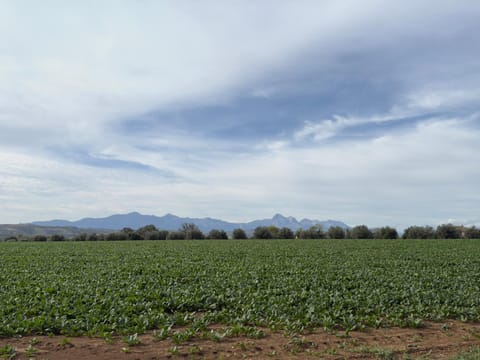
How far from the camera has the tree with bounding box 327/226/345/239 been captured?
271 feet

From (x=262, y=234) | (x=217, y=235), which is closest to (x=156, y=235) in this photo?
(x=217, y=235)

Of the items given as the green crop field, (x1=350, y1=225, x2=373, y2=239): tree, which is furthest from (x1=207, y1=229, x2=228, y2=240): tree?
the green crop field

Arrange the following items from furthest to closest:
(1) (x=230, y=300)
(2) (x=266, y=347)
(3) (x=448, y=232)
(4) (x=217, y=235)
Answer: (4) (x=217, y=235) < (3) (x=448, y=232) < (1) (x=230, y=300) < (2) (x=266, y=347)

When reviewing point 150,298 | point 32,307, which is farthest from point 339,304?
point 32,307

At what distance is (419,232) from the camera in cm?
7762

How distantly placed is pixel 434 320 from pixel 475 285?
6991mm

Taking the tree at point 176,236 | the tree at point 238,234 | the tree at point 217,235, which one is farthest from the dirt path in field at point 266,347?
the tree at point 238,234

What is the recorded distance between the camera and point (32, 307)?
12477 mm

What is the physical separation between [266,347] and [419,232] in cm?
7689

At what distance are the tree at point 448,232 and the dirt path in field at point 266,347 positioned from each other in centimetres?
7452

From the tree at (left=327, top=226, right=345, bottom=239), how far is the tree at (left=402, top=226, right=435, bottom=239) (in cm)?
1210

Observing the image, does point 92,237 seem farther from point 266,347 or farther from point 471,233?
point 266,347

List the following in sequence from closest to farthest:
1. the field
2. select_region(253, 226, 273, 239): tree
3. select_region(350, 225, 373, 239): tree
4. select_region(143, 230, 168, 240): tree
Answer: the field
select_region(350, 225, 373, 239): tree
select_region(253, 226, 273, 239): tree
select_region(143, 230, 168, 240): tree

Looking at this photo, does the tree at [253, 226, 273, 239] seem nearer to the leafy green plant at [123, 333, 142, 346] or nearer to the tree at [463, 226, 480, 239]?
the tree at [463, 226, 480, 239]
